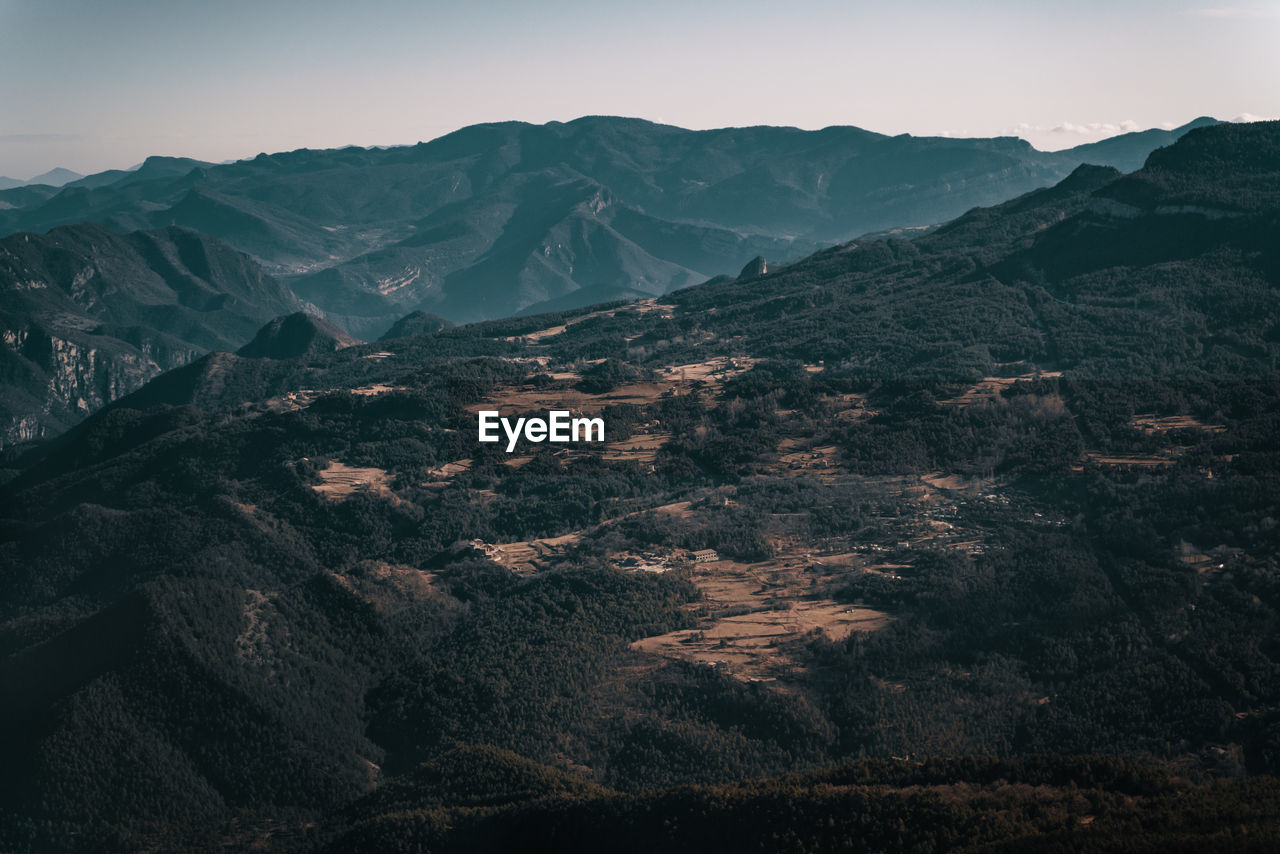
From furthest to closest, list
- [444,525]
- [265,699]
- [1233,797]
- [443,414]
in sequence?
1. [443,414]
2. [444,525]
3. [265,699]
4. [1233,797]

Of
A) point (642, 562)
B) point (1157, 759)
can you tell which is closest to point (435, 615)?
point (642, 562)

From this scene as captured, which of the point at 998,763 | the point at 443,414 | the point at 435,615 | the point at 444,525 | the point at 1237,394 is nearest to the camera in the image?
the point at 998,763

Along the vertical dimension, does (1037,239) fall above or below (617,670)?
above

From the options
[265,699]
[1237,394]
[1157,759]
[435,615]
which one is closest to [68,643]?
[265,699]

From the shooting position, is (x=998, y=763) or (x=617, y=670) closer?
(x=998, y=763)

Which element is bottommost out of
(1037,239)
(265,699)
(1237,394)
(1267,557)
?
(265,699)

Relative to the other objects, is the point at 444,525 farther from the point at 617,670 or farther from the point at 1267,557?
the point at 1267,557
